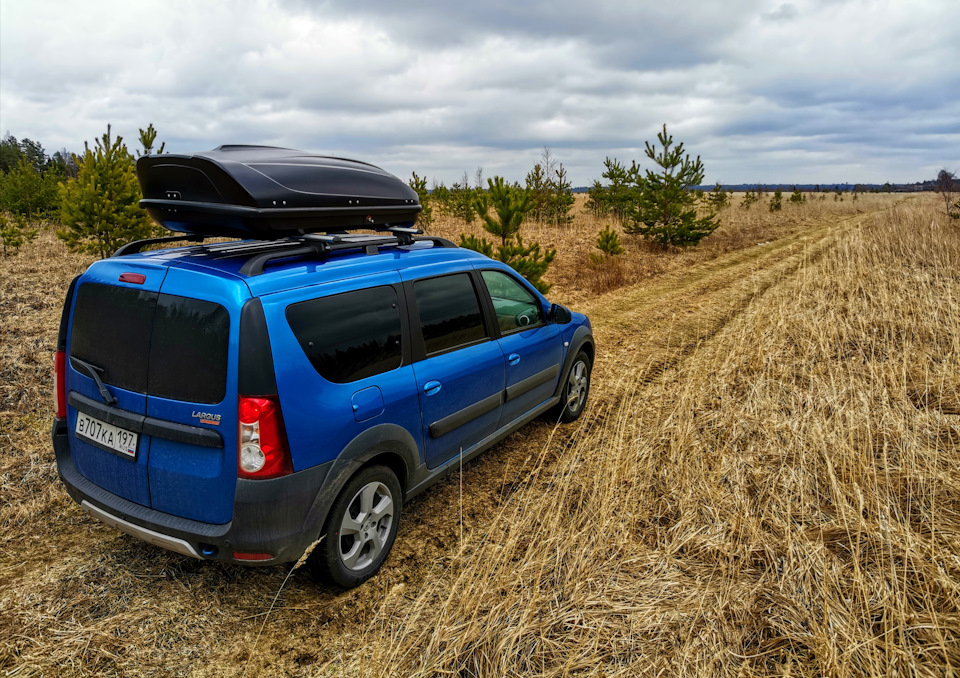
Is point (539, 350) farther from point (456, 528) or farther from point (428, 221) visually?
point (428, 221)

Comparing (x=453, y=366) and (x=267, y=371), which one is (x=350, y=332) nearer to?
(x=267, y=371)

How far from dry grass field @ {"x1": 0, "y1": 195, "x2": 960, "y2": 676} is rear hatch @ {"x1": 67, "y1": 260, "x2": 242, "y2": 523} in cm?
61

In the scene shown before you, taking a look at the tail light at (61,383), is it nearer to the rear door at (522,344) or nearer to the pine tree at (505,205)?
the rear door at (522,344)

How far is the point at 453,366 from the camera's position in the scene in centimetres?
323

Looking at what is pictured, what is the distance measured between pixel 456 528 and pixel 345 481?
1110 mm

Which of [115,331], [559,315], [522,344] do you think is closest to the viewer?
[115,331]

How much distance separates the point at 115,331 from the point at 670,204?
16.6 metres

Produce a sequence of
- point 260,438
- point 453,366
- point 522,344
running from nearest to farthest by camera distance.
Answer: point 260,438
point 453,366
point 522,344

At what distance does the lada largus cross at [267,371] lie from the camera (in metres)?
2.25

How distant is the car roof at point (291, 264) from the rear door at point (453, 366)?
219mm

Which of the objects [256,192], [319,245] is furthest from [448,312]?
[256,192]

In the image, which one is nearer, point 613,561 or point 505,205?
point 613,561

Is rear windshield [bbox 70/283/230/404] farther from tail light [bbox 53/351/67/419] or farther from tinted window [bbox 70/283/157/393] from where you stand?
tail light [bbox 53/351/67/419]

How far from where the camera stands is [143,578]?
2736 millimetres
